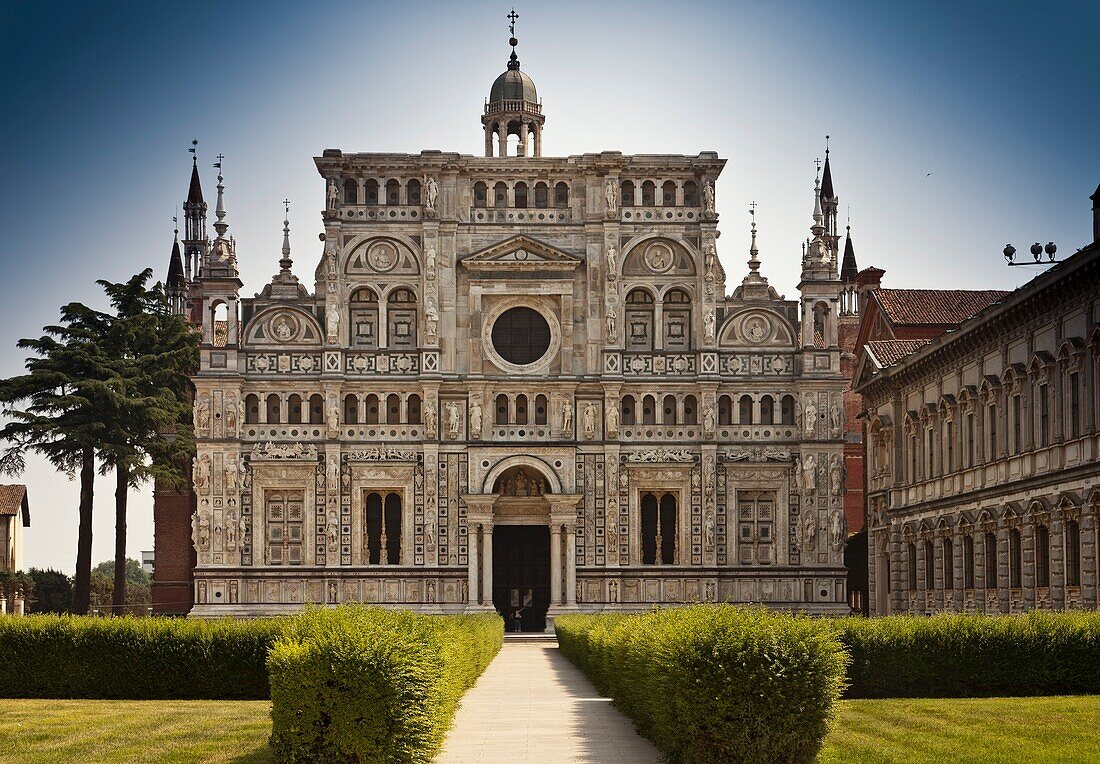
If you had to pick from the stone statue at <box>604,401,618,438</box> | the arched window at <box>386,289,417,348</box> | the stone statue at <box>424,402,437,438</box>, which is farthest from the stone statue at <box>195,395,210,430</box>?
the stone statue at <box>604,401,618,438</box>

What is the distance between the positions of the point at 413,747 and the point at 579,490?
48.4m

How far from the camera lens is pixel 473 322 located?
6975cm

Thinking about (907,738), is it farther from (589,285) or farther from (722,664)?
(589,285)

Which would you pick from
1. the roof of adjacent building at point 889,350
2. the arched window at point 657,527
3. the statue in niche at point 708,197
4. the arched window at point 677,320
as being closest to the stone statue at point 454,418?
the arched window at point 657,527

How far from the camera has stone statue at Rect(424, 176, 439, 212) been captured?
229 feet

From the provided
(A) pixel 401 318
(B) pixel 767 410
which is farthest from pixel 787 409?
(A) pixel 401 318

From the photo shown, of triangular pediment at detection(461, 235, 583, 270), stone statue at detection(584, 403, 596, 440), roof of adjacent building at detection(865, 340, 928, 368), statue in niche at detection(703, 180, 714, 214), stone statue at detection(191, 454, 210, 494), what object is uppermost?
statue in niche at detection(703, 180, 714, 214)

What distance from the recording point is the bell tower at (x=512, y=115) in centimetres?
7469

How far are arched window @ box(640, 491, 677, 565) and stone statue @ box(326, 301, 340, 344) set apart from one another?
15.1 metres

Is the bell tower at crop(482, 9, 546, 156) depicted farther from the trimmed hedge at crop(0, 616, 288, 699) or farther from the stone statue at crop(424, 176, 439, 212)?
the trimmed hedge at crop(0, 616, 288, 699)

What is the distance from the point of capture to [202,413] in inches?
2687

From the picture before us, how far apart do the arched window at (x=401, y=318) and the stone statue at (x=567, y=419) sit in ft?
23.9

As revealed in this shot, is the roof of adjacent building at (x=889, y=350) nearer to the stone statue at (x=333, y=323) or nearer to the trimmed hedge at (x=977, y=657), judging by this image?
the stone statue at (x=333, y=323)

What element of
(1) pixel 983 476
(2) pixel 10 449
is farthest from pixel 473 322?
(1) pixel 983 476
